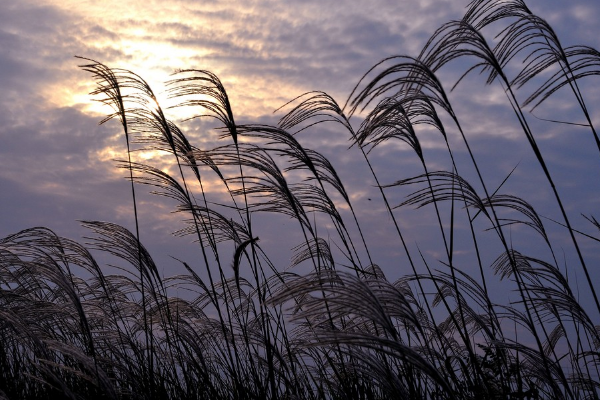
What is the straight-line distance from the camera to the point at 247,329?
3543mm

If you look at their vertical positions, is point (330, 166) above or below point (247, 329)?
above

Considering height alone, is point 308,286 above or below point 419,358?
above

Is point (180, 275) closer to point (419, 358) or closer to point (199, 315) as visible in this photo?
point (199, 315)

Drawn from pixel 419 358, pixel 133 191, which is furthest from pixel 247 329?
pixel 419 358

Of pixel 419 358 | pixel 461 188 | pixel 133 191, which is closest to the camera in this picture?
pixel 419 358

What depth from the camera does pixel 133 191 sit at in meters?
3.38

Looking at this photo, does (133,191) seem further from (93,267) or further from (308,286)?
(308,286)

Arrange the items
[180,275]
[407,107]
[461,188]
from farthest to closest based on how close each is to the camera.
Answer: [180,275]
[407,107]
[461,188]

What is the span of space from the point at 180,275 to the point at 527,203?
244cm

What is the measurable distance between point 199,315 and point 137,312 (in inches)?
18.7

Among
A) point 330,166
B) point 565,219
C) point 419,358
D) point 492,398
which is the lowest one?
point 492,398

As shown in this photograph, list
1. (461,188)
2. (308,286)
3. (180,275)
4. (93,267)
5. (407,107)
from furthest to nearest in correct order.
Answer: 1. (180,275)
2. (93,267)
3. (407,107)
4. (461,188)
5. (308,286)

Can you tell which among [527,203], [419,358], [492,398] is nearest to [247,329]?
[492,398]

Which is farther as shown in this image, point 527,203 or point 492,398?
point 527,203
